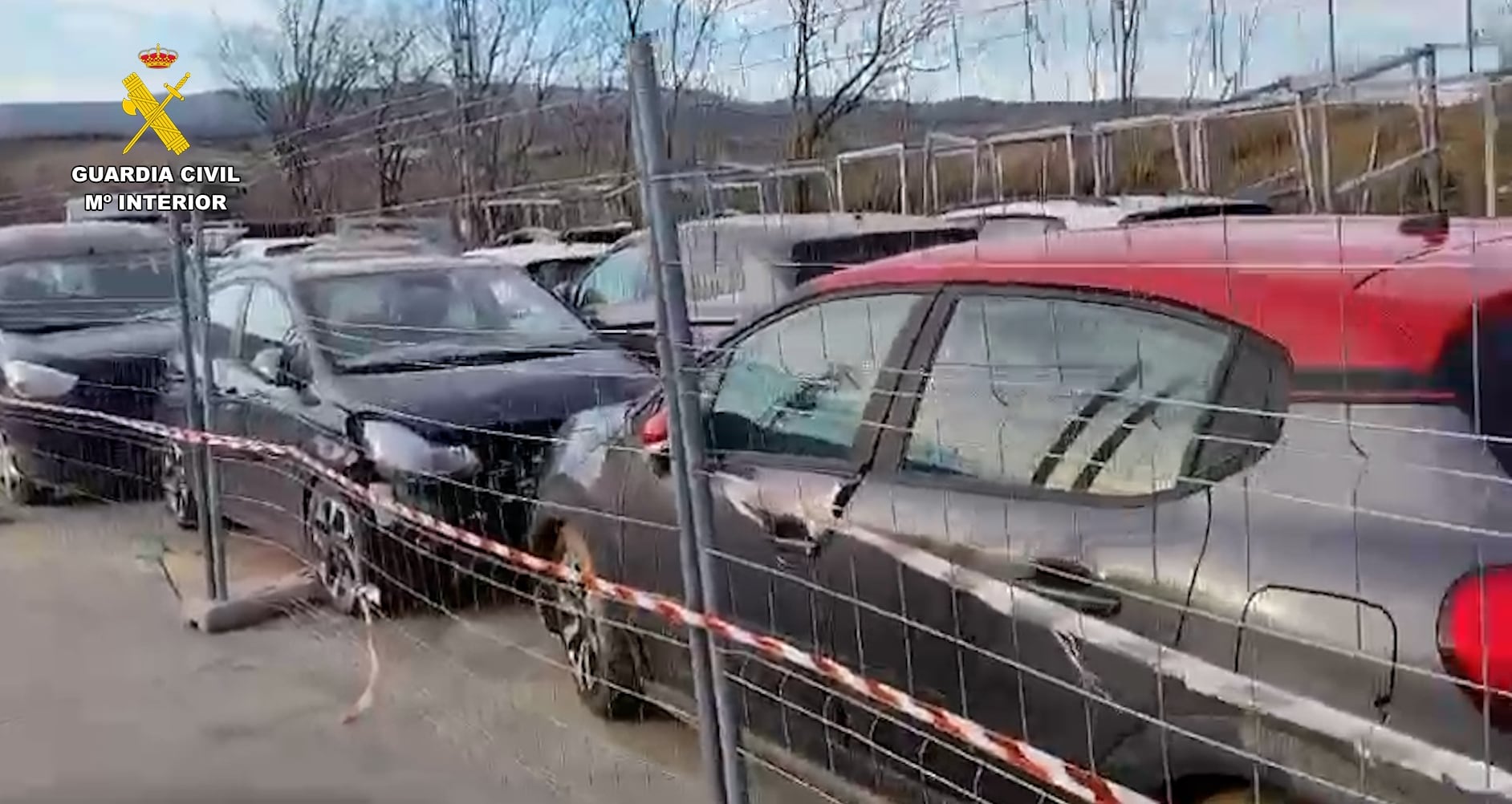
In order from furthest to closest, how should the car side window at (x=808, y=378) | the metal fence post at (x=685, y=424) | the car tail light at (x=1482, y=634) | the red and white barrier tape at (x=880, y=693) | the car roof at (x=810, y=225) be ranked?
1. the car side window at (x=808, y=378)
2. the metal fence post at (x=685, y=424)
3. the car roof at (x=810, y=225)
4. the red and white barrier tape at (x=880, y=693)
5. the car tail light at (x=1482, y=634)

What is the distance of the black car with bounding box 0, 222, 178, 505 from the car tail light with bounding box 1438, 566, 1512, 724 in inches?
291

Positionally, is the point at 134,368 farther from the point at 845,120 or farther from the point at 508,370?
the point at 845,120

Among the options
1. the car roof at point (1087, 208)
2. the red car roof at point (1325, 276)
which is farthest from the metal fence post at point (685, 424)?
the red car roof at point (1325, 276)

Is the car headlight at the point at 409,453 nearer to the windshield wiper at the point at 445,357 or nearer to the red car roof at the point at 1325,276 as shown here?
the windshield wiper at the point at 445,357

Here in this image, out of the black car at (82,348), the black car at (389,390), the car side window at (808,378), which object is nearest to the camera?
the car side window at (808,378)

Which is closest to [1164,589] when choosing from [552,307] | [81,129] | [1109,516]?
[1109,516]

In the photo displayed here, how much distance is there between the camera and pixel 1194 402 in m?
2.99

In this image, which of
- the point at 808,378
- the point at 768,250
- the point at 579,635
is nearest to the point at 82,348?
the point at 579,635

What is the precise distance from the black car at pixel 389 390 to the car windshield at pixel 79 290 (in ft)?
8.38

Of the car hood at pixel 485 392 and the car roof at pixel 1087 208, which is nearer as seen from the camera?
the car roof at pixel 1087 208

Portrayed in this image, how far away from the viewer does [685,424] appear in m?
3.60

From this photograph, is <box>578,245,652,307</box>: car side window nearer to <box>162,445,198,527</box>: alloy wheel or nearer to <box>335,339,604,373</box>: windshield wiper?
<box>335,339,604,373</box>: windshield wiper

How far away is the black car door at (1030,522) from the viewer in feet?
9.89

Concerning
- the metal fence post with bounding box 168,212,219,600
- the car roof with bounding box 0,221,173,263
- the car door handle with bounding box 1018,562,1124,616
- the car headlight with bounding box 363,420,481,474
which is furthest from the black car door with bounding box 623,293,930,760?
the car roof with bounding box 0,221,173,263
